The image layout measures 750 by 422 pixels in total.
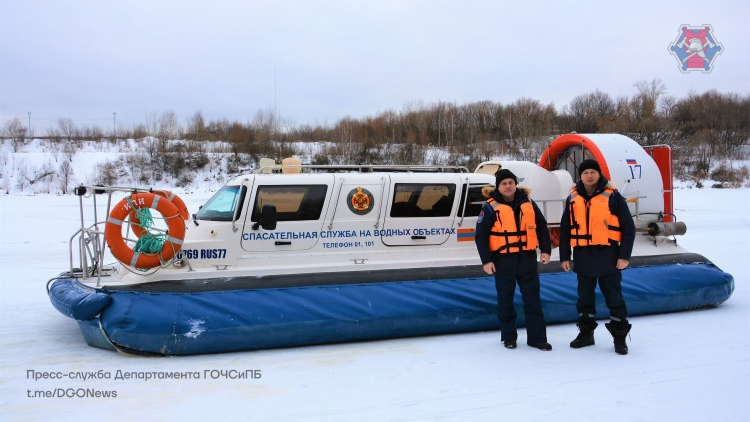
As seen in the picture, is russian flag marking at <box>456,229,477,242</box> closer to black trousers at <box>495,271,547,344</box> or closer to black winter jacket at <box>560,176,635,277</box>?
black trousers at <box>495,271,547,344</box>

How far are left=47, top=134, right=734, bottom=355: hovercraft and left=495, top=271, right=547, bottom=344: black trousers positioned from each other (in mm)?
510

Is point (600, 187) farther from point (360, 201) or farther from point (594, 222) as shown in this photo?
point (360, 201)

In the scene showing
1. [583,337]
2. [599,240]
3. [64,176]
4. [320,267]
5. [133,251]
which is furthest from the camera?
[64,176]

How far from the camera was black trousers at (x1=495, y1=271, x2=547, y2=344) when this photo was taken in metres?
4.41

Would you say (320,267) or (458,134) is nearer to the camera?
(320,267)

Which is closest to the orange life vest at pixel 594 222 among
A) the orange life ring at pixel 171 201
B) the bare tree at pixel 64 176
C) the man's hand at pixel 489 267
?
the man's hand at pixel 489 267

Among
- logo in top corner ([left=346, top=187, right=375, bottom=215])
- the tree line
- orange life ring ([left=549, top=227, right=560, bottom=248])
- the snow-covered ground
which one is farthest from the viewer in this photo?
the tree line

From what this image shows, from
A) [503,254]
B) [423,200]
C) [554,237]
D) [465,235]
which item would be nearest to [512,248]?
[503,254]

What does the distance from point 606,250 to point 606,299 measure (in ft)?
1.46

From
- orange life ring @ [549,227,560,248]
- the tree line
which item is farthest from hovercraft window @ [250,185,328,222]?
the tree line

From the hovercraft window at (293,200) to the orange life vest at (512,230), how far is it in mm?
1866

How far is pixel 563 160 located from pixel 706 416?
443cm

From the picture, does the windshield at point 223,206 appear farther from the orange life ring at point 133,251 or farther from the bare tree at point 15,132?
the bare tree at point 15,132

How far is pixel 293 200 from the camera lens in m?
5.26
